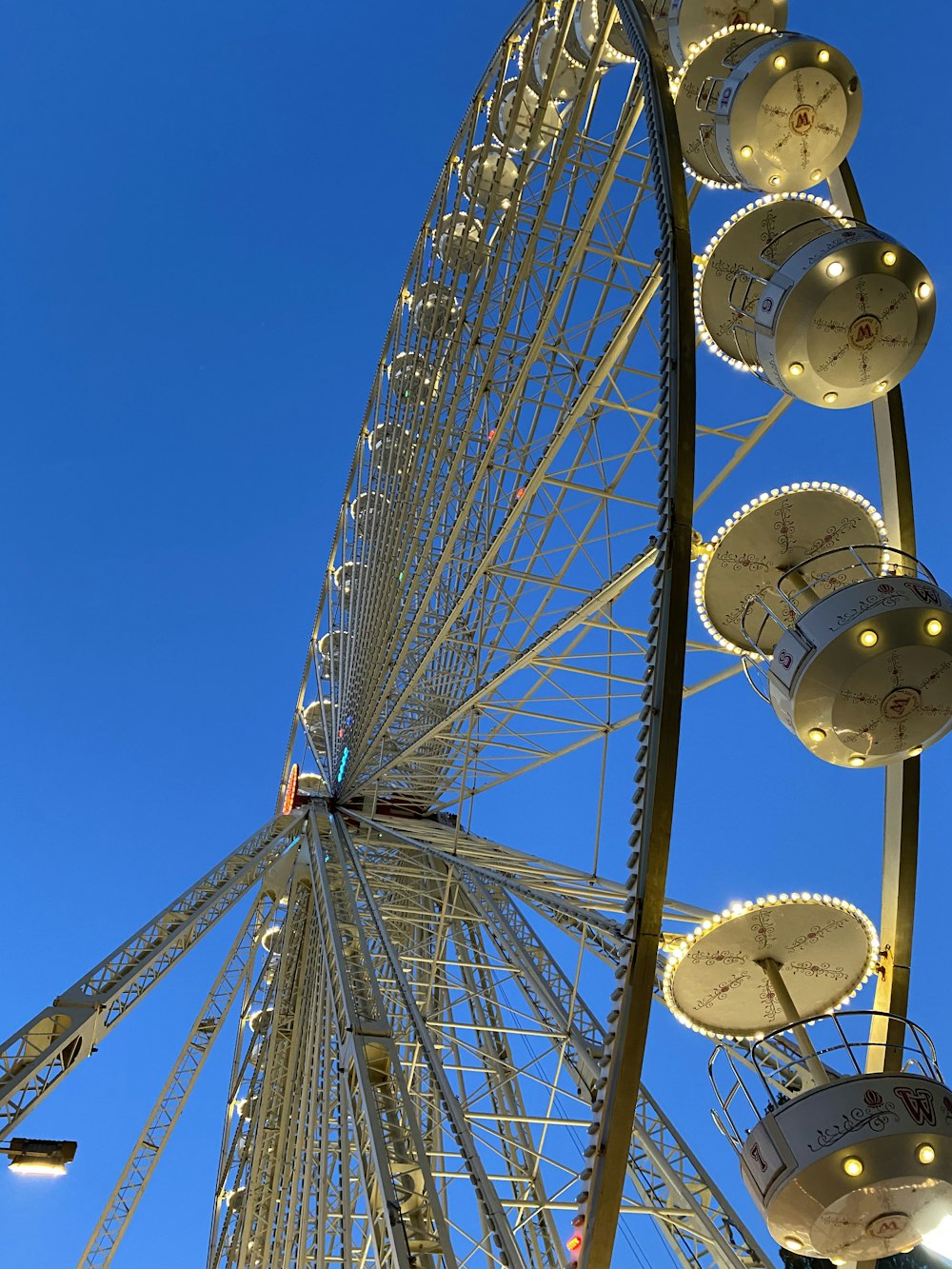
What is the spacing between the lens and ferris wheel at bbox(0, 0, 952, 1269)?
19.7 feet

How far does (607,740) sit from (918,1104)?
8.56 meters

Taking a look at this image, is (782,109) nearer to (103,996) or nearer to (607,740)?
(607,740)

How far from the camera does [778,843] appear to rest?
105 meters

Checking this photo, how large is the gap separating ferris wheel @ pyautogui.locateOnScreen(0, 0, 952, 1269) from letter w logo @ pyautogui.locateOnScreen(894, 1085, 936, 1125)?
0.05ft

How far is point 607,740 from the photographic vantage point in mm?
14148

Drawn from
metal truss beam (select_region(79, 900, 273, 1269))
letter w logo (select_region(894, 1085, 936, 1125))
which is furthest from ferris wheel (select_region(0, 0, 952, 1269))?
metal truss beam (select_region(79, 900, 273, 1269))

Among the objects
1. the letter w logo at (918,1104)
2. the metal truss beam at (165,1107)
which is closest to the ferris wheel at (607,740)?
the letter w logo at (918,1104)

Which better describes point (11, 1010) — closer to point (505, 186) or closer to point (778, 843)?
point (778, 843)

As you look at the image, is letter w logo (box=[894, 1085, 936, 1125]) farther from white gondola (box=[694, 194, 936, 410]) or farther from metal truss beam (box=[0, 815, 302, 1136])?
metal truss beam (box=[0, 815, 302, 1136])

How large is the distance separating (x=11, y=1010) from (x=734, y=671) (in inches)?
4950

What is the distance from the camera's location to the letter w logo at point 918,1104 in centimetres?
566

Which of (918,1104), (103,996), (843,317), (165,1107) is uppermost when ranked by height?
(843,317)

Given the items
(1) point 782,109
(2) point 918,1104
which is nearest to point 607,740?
(1) point 782,109

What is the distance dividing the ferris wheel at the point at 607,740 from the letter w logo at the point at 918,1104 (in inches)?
0.6
